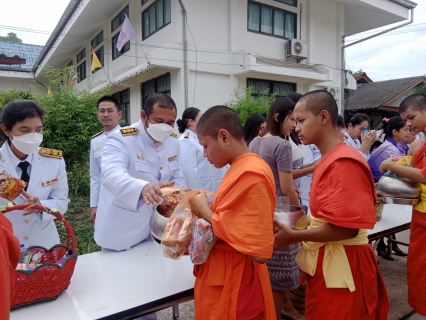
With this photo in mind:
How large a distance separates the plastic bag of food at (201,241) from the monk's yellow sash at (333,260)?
61 centimetres

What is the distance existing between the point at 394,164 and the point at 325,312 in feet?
5.11

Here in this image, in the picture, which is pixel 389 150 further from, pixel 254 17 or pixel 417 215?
pixel 254 17

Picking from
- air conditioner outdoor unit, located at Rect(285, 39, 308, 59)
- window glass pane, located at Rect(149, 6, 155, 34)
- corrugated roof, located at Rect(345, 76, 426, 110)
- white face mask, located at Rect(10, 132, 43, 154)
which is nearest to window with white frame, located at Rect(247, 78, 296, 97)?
air conditioner outdoor unit, located at Rect(285, 39, 308, 59)

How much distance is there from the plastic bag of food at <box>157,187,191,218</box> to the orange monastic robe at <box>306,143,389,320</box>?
717 mm

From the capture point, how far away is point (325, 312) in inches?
66.2

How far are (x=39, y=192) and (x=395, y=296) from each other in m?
3.68

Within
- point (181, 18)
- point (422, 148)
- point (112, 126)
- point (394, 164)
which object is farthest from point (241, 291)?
point (181, 18)

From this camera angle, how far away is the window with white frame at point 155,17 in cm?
1030

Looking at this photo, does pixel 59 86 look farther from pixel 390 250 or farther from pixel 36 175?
pixel 390 250

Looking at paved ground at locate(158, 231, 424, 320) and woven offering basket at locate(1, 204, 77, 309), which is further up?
woven offering basket at locate(1, 204, 77, 309)

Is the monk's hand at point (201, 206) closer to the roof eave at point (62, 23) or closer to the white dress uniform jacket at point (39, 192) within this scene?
the white dress uniform jacket at point (39, 192)

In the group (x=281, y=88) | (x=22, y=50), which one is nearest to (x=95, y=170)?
(x=281, y=88)

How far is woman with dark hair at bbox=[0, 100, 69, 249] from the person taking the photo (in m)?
2.24

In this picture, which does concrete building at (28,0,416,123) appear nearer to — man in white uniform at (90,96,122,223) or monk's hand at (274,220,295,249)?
man in white uniform at (90,96,122,223)
